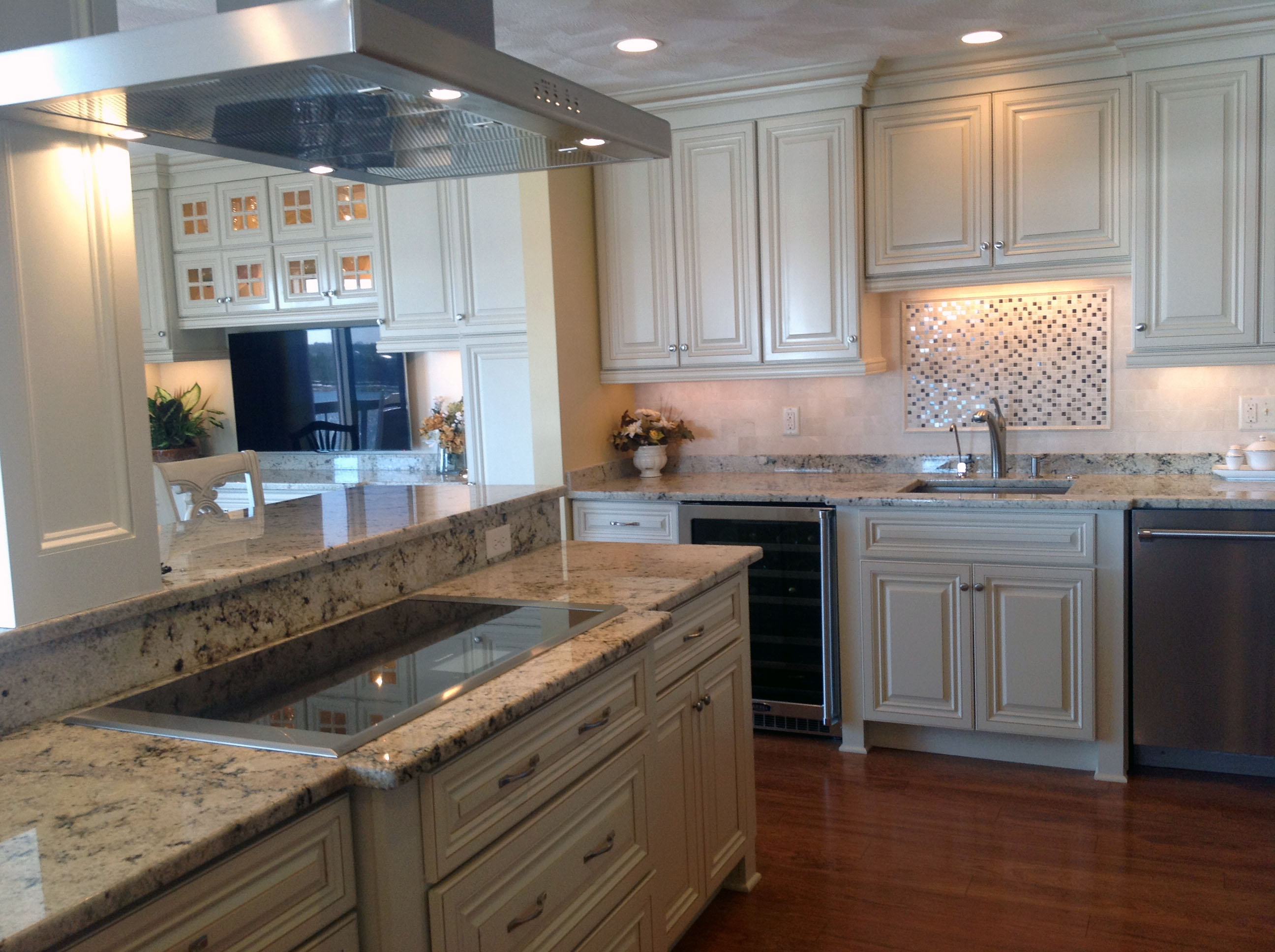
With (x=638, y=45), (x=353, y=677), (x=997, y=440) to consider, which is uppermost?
(x=638, y=45)

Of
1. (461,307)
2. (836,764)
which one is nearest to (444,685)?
(836,764)

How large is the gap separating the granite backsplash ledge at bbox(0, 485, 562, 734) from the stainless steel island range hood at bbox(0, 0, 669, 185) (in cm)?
76

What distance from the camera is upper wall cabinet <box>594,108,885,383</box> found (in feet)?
12.9

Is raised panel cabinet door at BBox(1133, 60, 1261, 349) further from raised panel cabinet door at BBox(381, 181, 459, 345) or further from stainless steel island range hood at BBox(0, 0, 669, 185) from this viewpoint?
raised panel cabinet door at BBox(381, 181, 459, 345)

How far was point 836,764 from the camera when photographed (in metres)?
3.70

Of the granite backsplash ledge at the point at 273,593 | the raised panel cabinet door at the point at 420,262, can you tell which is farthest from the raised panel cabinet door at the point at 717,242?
the granite backsplash ledge at the point at 273,593

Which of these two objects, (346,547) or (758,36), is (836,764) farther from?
(758,36)

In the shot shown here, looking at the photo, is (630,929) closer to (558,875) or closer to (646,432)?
(558,875)

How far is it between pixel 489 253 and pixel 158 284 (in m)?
2.17

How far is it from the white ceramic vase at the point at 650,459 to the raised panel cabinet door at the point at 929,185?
1.09 metres

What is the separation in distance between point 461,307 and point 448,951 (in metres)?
3.13

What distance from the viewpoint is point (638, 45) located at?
136 inches

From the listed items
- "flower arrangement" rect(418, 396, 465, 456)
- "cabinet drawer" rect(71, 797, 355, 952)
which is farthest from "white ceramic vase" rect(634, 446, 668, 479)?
"cabinet drawer" rect(71, 797, 355, 952)

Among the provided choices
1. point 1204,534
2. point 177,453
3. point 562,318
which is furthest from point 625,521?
point 177,453
